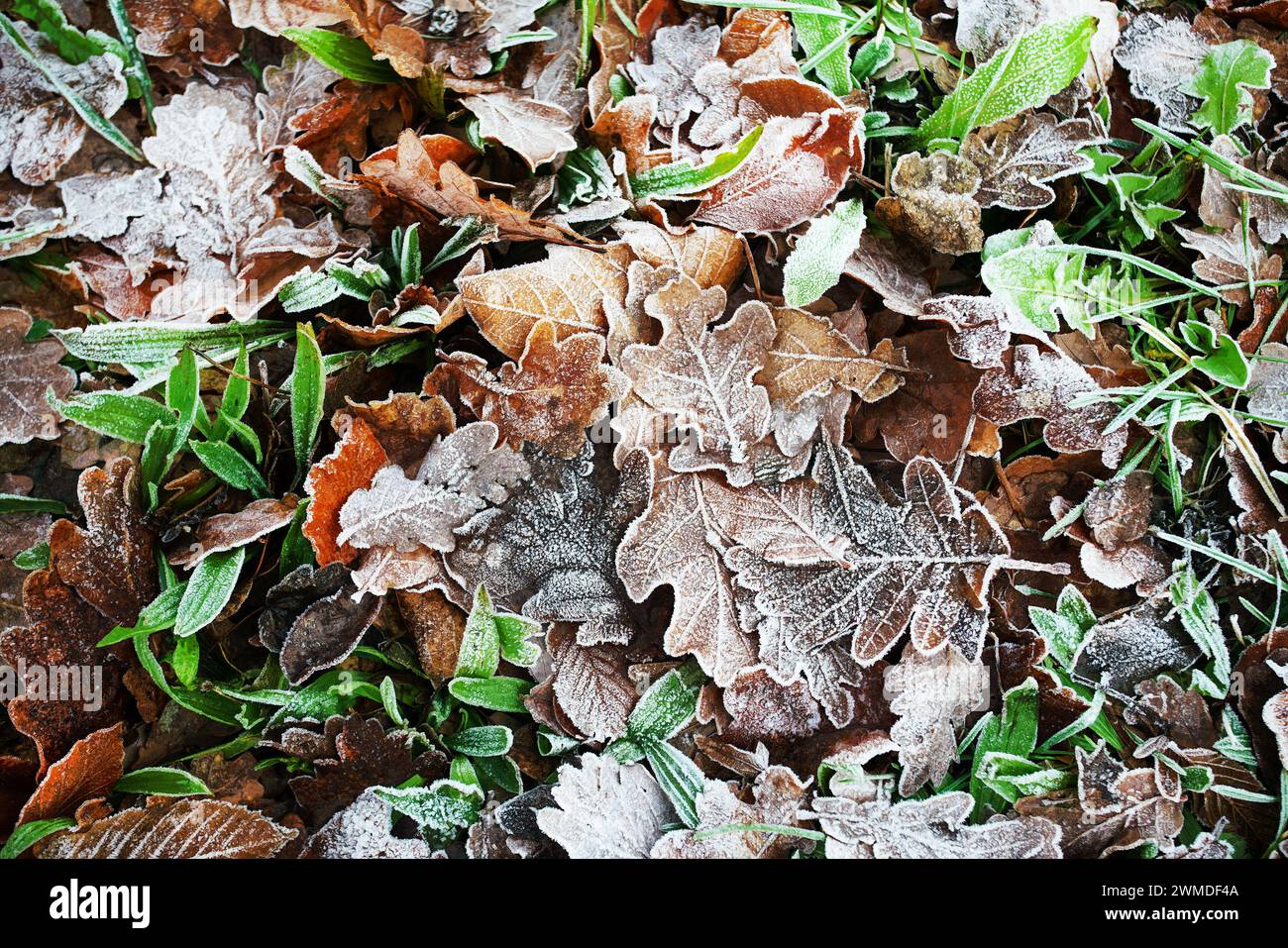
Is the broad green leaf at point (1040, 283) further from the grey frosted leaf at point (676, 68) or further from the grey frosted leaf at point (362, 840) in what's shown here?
the grey frosted leaf at point (362, 840)

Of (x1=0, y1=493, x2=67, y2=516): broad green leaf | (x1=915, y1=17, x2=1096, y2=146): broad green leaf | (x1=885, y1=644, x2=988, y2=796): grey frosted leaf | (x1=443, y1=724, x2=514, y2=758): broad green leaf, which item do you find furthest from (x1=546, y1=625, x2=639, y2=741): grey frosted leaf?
(x1=915, y1=17, x2=1096, y2=146): broad green leaf

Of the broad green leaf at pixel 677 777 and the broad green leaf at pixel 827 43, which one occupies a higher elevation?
the broad green leaf at pixel 827 43

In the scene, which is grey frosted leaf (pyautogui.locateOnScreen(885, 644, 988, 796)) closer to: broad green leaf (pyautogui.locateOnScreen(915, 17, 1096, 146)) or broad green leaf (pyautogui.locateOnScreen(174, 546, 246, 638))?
broad green leaf (pyautogui.locateOnScreen(915, 17, 1096, 146))

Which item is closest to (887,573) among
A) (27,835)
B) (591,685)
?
(591,685)

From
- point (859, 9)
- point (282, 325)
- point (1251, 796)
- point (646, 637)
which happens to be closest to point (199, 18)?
point (282, 325)

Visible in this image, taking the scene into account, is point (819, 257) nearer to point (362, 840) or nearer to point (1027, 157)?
point (1027, 157)

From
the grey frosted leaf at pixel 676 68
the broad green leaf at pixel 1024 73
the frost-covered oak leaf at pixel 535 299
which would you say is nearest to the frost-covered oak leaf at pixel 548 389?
the frost-covered oak leaf at pixel 535 299
